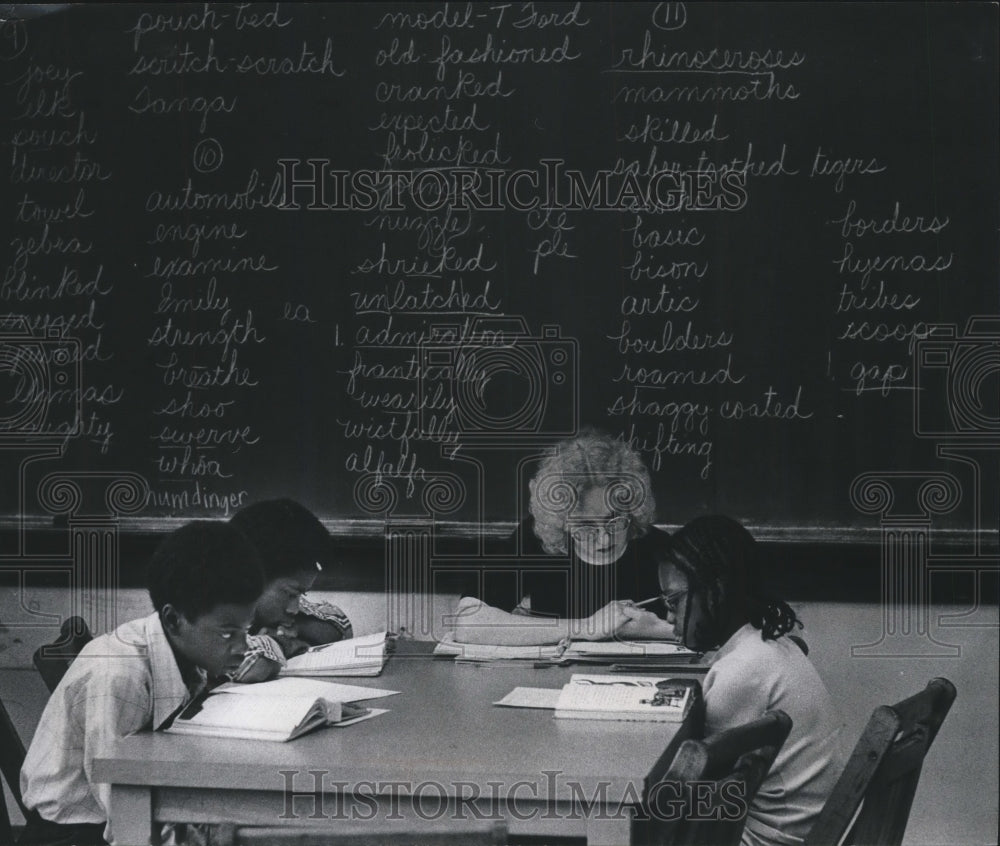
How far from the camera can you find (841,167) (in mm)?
3297

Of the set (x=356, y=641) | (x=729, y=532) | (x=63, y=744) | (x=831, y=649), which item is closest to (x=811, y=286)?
(x=729, y=532)

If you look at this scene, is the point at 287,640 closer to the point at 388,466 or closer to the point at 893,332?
the point at 388,466

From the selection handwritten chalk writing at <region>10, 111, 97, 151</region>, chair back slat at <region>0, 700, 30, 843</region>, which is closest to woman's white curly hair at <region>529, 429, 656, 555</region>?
chair back slat at <region>0, 700, 30, 843</region>

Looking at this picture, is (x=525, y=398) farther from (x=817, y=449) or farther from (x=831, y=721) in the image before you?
(x=831, y=721)

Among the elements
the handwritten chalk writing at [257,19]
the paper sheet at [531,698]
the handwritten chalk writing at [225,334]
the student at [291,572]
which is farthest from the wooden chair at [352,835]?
the handwritten chalk writing at [257,19]

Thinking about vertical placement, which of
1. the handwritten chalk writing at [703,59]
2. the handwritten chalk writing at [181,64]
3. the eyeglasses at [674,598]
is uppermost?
the handwritten chalk writing at [181,64]

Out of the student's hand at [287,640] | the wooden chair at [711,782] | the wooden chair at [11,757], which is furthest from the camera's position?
the student's hand at [287,640]

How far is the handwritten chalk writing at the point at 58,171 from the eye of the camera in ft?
11.3

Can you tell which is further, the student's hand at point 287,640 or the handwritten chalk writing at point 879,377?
the handwritten chalk writing at point 879,377

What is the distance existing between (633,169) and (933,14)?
884 millimetres

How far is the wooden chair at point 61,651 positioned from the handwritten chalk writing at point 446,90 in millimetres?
1648

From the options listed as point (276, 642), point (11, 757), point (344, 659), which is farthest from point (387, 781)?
point (11, 757)

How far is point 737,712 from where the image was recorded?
8.48ft

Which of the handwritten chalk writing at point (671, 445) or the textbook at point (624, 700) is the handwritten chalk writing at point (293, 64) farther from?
the textbook at point (624, 700)
